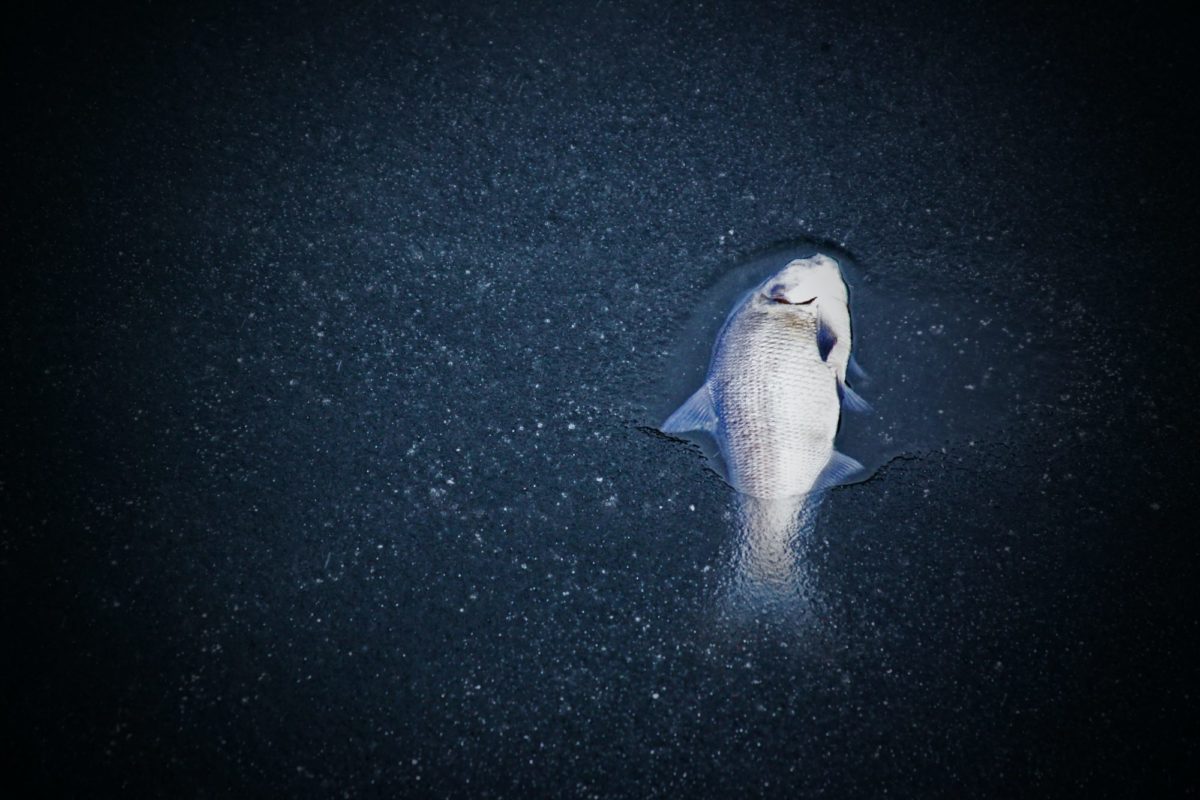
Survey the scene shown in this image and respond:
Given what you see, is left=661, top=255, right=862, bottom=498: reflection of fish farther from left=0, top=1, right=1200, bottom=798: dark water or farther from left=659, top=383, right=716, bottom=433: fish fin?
left=0, top=1, right=1200, bottom=798: dark water

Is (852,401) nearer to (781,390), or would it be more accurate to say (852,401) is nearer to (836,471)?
(836,471)

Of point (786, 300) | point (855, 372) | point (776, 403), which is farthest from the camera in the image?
point (855, 372)

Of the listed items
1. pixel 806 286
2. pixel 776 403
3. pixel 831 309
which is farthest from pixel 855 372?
pixel 776 403

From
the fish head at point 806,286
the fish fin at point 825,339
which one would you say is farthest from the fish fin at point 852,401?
the fish head at point 806,286

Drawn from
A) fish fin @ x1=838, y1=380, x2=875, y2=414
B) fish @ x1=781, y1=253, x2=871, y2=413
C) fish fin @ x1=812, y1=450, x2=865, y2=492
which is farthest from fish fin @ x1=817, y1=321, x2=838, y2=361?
fish fin @ x1=812, y1=450, x2=865, y2=492

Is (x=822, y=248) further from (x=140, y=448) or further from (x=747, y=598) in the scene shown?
(x=140, y=448)
